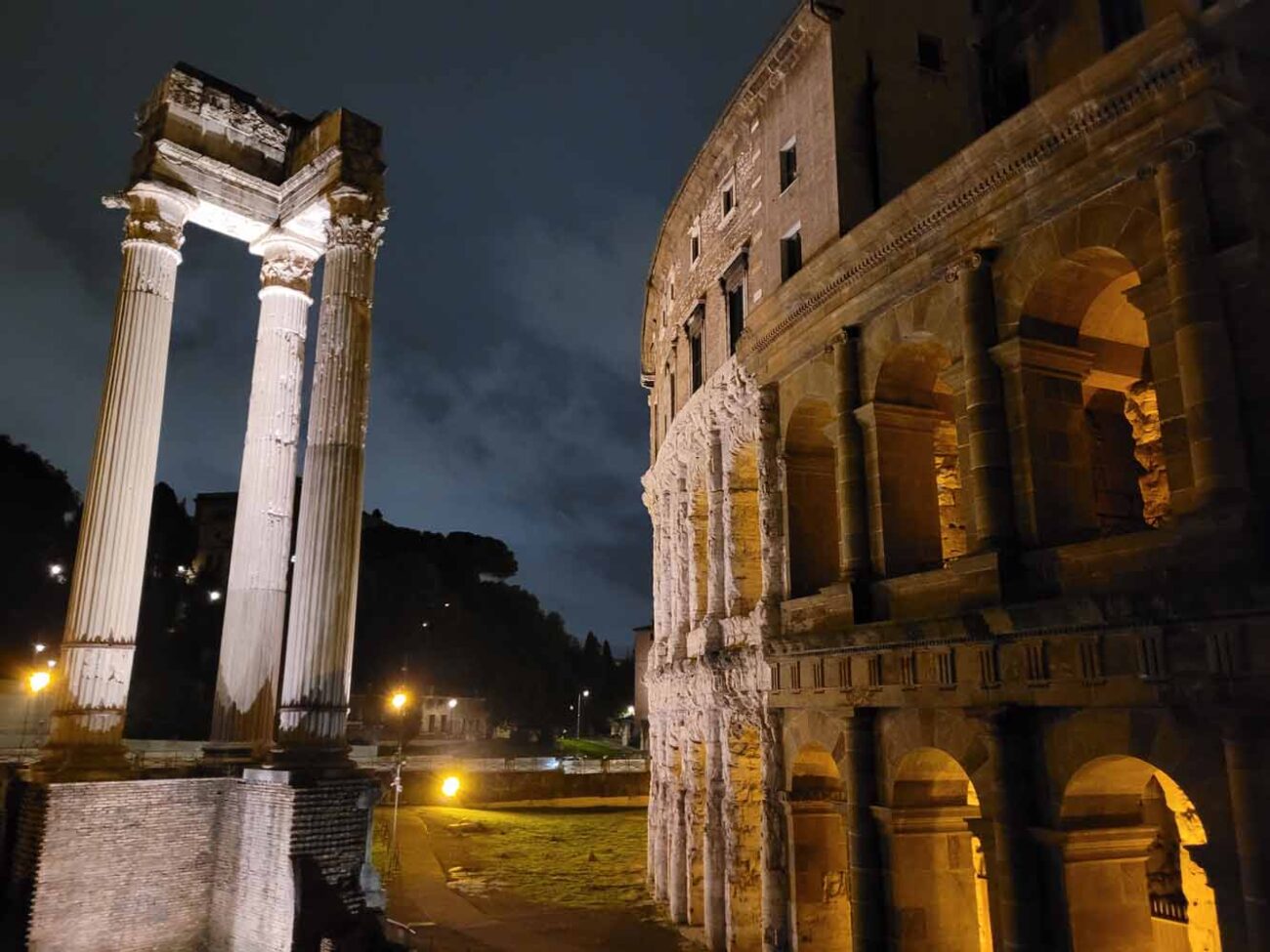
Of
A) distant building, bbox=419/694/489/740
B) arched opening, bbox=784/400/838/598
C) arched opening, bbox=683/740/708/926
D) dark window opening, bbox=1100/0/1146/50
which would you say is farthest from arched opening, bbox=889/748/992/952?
distant building, bbox=419/694/489/740

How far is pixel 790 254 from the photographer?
18.6m

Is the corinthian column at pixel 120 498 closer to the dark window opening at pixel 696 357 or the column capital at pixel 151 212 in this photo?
the column capital at pixel 151 212

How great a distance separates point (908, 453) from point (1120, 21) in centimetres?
1016

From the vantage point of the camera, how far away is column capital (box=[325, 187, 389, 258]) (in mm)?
17984

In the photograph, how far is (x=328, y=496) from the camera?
54.1 ft

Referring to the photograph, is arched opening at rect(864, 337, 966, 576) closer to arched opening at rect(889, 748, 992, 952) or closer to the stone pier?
arched opening at rect(889, 748, 992, 952)

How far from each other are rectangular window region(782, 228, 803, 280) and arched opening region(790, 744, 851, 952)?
940cm

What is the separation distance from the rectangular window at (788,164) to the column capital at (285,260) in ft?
34.8

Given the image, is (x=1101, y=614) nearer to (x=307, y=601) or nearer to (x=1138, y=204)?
(x=1138, y=204)

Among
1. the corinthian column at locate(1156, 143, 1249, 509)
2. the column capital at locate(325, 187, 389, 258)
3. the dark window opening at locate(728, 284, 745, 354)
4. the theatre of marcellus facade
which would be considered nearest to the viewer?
the corinthian column at locate(1156, 143, 1249, 509)

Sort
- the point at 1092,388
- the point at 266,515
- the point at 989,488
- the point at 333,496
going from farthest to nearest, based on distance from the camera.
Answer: the point at 266,515 → the point at 333,496 → the point at 1092,388 → the point at 989,488

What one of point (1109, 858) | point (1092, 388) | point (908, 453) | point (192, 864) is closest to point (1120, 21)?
point (1092, 388)

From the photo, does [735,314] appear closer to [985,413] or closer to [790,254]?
[790,254]

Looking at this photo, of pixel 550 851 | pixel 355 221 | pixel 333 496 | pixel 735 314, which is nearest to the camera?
pixel 333 496
